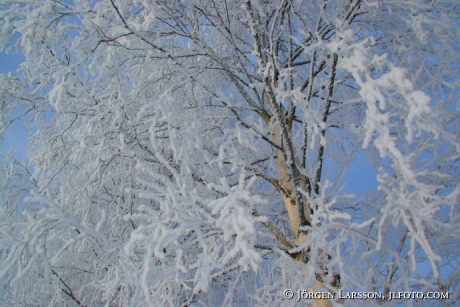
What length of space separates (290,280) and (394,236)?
122 centimetres

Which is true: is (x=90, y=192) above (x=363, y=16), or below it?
below

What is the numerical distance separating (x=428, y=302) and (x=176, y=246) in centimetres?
231

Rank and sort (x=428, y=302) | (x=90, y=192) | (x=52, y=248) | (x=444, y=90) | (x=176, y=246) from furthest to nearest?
(x=52, y=248)
(x=444, y=90)
(x=90, y=192)
(x=428, y=302)
(x=176, y=246)

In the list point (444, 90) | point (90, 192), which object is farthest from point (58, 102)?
point (444, 90)

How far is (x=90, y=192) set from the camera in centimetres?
292

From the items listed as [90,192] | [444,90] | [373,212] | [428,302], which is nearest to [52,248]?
[90,192]

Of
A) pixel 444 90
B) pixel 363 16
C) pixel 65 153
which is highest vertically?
pixel 363 16

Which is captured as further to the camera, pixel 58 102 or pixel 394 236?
pixel 394 236

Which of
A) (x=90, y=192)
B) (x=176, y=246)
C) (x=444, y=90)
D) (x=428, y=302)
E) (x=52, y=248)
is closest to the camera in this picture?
(x=176, y=246)

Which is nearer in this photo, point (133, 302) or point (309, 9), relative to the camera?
point (133, 302)

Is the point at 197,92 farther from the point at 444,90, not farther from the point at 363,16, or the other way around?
the point at 444,90

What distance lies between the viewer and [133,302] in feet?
5.97

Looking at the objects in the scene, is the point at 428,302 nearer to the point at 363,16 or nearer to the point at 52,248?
the point at 363,16

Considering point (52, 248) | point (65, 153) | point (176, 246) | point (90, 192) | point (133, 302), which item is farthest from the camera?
point (52, 248)
